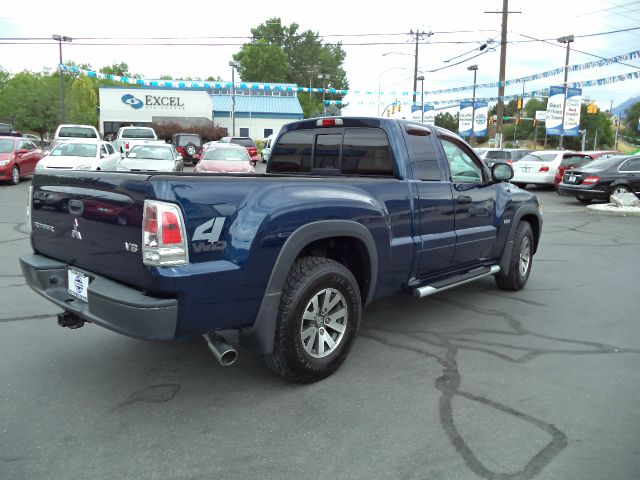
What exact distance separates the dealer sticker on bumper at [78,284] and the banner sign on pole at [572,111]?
94.5ft

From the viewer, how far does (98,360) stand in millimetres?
4102

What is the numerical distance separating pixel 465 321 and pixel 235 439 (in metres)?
2.93

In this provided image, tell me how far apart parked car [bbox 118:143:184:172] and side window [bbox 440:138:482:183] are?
12.3m

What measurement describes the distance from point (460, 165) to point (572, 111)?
26.3m

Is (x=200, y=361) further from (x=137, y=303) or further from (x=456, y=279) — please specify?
(x=456, y=279)

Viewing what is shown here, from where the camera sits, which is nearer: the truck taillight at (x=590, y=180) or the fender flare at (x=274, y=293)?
the fender flare at (x=274, y=293)

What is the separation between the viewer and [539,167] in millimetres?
19688

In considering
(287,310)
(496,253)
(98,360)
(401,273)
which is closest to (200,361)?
(98,360)

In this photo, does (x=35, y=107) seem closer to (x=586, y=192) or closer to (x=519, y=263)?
(x=586, y=192)

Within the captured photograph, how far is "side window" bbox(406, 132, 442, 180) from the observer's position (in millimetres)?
4656

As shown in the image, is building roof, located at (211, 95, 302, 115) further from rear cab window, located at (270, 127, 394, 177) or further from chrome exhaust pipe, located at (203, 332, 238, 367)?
chrome exhaust pipe, located at (203, 332, 238, 367)

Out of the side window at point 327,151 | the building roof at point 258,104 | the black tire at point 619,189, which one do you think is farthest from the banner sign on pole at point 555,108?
the building roof at point 258,104

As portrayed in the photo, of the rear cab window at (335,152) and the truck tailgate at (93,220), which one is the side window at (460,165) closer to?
the rear cab window at (335,152)

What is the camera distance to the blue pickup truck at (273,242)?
2.94 m
